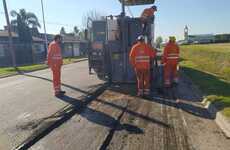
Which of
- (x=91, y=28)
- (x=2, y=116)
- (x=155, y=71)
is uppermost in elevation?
(x=91, y=28)

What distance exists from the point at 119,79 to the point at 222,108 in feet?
17.0

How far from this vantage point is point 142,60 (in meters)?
8.19

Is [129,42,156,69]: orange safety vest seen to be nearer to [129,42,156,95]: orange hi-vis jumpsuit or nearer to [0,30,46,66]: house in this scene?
[129,42,156,95]: orange hi-vis jumpsuit

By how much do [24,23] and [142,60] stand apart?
34762 millimetres

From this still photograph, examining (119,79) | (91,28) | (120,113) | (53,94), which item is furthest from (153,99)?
(91,28)

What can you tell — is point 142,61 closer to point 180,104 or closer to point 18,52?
point 180,104

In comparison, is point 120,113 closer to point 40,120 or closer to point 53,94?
point 40,120

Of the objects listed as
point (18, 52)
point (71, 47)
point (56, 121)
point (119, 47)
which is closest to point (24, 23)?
point (18, 52)

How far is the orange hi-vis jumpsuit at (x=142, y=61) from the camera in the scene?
26.8 ft

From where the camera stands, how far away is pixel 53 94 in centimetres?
922

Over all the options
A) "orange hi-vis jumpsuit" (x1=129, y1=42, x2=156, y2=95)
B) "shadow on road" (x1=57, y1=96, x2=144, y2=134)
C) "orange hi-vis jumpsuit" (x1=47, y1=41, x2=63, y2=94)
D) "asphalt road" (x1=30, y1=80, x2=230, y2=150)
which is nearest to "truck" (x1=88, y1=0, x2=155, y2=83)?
"orange hi-vis jumpsuit" (x1=129, y1=42, x2=156, y2=95)

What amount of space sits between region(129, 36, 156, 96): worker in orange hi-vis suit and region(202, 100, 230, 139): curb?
2.22 meters

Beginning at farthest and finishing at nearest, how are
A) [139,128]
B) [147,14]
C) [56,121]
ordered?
[147,14] → [56,121] → [139,128]

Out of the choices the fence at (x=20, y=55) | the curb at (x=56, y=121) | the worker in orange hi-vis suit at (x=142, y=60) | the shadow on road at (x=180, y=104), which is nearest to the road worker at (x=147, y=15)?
the worker in orange hi-vis suit at (x=142, y=60)
